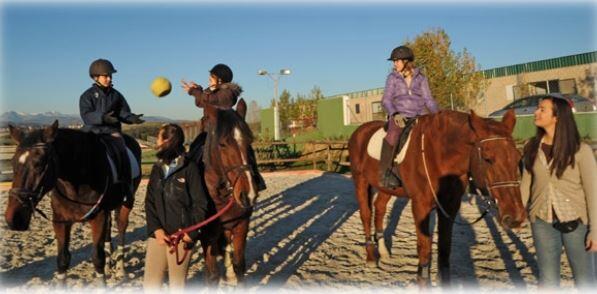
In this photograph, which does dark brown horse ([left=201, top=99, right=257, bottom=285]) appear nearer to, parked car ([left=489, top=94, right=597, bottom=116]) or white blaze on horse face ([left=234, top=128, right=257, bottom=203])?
white blaze on horse face ([left=234, top=128, right=257, bottom=203])

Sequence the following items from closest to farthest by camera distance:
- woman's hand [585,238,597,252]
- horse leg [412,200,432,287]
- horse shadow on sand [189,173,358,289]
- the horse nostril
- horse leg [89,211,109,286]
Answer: woman's hand [585,238,597,252] → the horse nostril → horse leg [412,200,432,287] → horse leg [89,211,109,286] → horse shadow on sand [189,173,358,289]

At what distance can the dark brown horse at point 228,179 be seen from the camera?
3.25m

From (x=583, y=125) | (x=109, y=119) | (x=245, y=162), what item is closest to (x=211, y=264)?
(x=245, y=162)

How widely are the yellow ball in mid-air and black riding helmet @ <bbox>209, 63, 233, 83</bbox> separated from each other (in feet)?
2.85

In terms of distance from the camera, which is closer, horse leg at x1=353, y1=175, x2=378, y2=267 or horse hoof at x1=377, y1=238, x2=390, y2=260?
horse hoof at x1=377, y1=238, x2=390, y2=260

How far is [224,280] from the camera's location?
477 cm

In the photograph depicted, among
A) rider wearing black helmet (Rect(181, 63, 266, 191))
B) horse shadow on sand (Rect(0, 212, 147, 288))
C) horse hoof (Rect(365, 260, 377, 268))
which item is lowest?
horse hoof (Rect(365, 260, 377, 268))

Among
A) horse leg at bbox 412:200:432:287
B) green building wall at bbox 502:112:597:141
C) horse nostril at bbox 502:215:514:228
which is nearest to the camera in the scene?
horse nostril at bbox 502:215:514:228

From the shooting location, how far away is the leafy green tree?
2361 centimetres

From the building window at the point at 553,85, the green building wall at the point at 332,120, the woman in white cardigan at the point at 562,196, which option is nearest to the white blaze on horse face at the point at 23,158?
the woman in white cardigan at the point at 562,196

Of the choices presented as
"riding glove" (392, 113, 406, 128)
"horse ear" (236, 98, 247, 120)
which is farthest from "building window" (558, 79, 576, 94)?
"horse ear" (236, 98, 247, 120)

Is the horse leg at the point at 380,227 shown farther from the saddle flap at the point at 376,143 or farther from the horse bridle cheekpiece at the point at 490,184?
the horse bridle cheekpiece at the point at 490,184

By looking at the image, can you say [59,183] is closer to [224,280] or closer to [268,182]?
[224,280]

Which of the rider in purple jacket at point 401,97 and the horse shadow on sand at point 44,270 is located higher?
the rider in purple jacket at point 401,97
